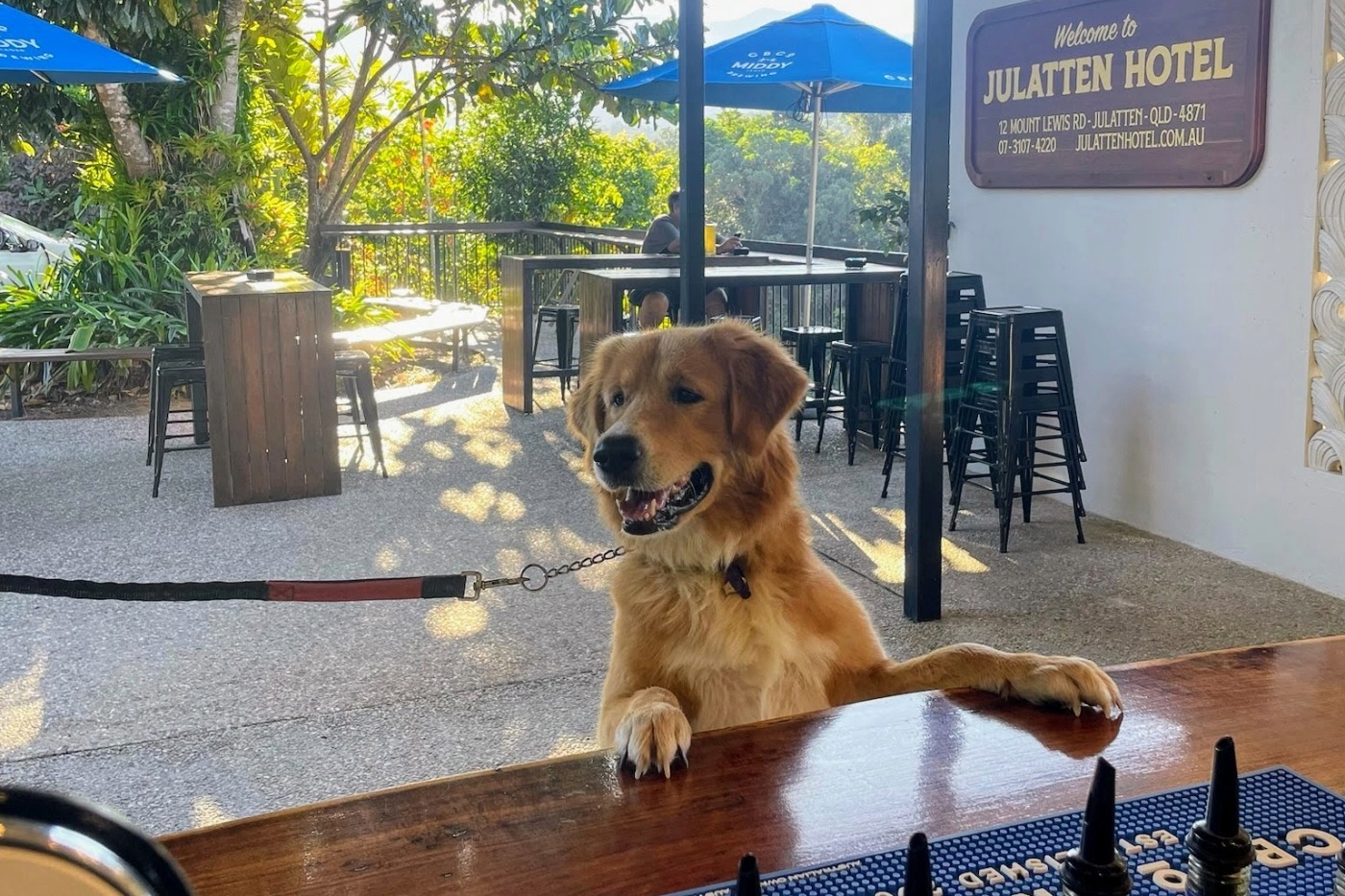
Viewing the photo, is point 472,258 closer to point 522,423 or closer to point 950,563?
point 522,423

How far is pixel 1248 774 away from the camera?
4.47 ft

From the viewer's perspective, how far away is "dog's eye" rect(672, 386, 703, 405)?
2.80m

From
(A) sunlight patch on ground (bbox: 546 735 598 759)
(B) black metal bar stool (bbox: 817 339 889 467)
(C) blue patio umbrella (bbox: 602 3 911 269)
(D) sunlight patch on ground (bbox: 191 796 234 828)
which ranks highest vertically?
(C) blue patio umbrella (bbox: 602 3 911 269)

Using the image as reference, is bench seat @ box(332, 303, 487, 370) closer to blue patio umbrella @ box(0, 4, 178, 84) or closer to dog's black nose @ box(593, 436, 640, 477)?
blue patio umbrella @ box(0, 4, 178, 84)

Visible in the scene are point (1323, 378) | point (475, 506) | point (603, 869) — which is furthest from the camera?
point (475, 506)

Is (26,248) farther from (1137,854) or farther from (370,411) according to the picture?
(1137,854)

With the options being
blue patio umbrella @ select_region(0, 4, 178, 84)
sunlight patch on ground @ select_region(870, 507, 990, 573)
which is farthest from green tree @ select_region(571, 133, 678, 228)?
sunlight patch on ground @ select_region(870, 507, 990, 573)

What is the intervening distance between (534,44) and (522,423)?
5507 millimetres

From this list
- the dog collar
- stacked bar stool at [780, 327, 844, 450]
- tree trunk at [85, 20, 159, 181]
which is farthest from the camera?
tree trunk at [85, 20, 159, 181]

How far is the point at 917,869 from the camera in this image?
2.81 ft

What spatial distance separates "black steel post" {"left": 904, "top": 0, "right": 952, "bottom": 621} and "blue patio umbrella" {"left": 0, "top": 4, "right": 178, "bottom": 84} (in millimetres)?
4961

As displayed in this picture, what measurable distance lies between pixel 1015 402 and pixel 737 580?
4.16 meters

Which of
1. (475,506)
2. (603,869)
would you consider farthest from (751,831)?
(475,506)

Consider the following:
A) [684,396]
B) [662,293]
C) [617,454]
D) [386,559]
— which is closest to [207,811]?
[617,454]
